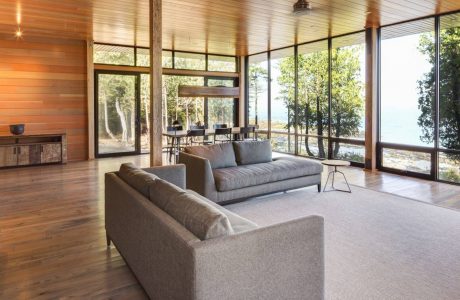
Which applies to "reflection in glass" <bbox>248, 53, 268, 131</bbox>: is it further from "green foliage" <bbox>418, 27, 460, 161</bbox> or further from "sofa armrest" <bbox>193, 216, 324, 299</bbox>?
"sofa armrest" <bbox>193, 216, 324, 299</bbox>

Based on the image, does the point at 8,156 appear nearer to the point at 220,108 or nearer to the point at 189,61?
the point at 189,61

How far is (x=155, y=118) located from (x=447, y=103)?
198 inches

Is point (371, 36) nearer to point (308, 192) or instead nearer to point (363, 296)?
point (308, 192)

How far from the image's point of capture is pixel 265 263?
1.87 metres

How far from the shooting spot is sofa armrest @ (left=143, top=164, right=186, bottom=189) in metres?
3.71

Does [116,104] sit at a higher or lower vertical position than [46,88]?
lower

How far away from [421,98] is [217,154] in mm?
4107

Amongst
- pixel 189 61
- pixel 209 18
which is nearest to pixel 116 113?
pixel 189 61

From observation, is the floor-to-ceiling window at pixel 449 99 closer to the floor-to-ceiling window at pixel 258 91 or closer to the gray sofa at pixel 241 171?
the gray sofa at pixel 241 171

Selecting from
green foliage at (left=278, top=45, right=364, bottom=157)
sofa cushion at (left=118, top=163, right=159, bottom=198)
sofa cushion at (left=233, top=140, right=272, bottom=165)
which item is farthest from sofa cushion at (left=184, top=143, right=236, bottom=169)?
green foliage at (left=278, top=45, right=364, bottom=157)

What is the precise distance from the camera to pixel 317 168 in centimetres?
546

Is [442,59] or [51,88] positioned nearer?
[442,59]

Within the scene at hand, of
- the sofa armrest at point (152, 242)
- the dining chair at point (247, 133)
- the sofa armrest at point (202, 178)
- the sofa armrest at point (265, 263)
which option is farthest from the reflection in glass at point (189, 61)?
the sofa armrest at point (265, 263)

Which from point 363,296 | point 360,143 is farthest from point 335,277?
point 360,143
